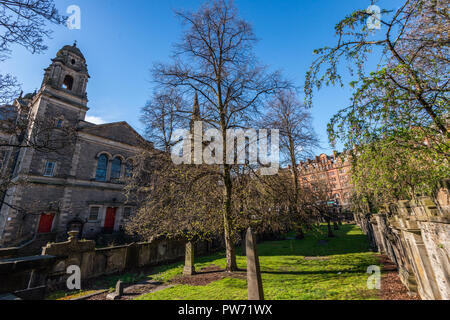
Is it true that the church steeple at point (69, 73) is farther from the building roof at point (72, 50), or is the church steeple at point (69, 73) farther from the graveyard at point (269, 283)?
the graveyard at point (269, 283)

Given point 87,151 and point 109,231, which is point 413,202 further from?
point 87,151

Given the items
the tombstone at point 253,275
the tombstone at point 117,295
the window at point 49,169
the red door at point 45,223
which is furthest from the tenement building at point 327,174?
the window at point 49,169

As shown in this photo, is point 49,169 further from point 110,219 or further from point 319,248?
point 319,248

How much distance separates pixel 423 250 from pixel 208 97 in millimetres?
10181

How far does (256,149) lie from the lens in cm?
1043

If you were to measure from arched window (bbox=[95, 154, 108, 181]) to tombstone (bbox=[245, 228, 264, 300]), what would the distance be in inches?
948

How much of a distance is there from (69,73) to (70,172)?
13235mm

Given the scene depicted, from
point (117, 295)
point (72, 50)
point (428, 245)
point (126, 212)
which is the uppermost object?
point (72, 50)

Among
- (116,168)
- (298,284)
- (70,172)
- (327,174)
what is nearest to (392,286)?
(298,284)

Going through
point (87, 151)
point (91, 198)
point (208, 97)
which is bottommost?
point (91, 198)

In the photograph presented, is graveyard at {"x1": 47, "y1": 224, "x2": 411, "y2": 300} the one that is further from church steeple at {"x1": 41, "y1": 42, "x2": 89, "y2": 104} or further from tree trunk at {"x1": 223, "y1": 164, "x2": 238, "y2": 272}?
Answer: church steeple at {"x1": 41, "y1": 42, "x2": 89, "y2": 104}

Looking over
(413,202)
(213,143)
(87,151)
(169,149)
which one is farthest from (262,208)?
(87,151)

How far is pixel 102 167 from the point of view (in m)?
24.1
